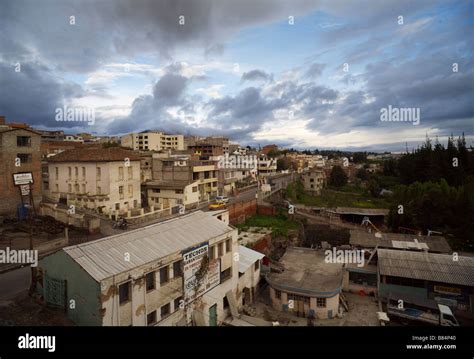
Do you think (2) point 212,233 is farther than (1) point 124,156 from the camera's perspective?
No

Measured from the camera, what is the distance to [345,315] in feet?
24.1

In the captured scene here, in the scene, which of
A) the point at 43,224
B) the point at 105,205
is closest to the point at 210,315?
the point at 43,224

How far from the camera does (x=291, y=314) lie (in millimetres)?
7273

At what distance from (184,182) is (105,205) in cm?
455

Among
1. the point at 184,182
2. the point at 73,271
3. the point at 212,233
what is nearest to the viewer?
the point at 73,271

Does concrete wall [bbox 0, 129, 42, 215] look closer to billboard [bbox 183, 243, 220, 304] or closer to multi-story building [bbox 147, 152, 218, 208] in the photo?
multi-story building [bbox 147, 152, 218, 208]

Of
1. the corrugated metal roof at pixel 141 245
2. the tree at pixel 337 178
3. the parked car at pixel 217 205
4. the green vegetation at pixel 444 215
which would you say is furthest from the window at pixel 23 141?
the tree at pixel 337 178

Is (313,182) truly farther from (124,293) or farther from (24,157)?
(124,293)

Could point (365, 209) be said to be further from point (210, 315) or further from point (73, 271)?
point (73, 271)

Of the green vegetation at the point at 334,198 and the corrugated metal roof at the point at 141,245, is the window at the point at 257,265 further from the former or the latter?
the green vegetation at the point at 334,198

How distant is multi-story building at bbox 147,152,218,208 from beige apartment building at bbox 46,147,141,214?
7.03 ft
